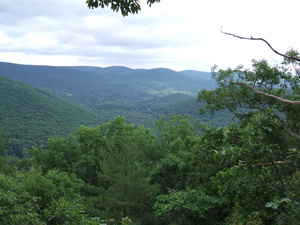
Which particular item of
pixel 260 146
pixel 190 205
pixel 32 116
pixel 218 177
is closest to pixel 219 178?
pixel 218 177

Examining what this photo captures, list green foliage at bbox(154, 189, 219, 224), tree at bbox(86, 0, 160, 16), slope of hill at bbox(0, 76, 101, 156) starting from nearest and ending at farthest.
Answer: tree at bbox(86, 0, 160, 16) < green foliage at bbox(154, 189, 219, 224) < slope of hill at bbox(0, 76, 101, 156)

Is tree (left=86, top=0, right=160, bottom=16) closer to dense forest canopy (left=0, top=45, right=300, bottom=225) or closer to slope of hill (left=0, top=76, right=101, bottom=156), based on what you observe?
dense forest canopy (left=0, top=45, right=300, bottom=225)

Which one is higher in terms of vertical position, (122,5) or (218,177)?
(122,5)

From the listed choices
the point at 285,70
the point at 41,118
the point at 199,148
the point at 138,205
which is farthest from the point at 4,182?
the point at 41,118

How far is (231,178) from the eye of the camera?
11.9ft

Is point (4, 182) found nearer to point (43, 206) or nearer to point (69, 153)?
point (43, 206)

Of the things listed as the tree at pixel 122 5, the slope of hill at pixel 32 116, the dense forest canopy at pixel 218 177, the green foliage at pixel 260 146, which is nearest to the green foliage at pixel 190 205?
the dense forest canopy at pixel 218 177

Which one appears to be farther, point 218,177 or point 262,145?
point 218,177

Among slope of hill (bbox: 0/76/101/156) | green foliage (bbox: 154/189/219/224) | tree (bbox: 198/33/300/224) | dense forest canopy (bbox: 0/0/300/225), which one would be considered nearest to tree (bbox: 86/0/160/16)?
dense forest canopy (bbox: 0/0/300/225)

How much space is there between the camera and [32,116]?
420 ft

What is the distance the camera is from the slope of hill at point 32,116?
3757 inches

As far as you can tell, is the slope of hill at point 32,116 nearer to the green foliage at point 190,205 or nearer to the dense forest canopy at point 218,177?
the dense forest canopy at point 218,177

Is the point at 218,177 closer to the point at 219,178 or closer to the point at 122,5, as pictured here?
the point at 219,178

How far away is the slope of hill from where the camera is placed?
313 ft
